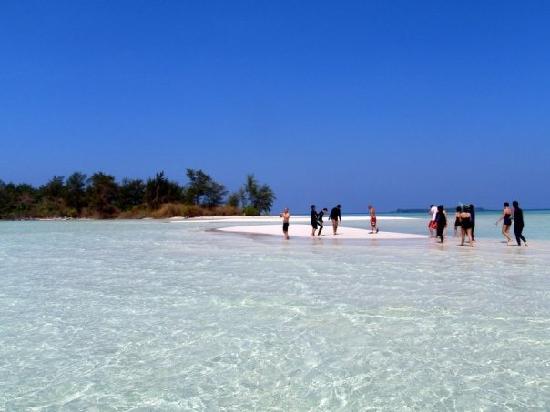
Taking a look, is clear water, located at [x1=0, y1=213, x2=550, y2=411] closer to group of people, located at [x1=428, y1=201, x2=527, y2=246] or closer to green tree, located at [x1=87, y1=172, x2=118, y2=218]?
group of people, located at [x1=428, y1=201, x2=527, y2=246]

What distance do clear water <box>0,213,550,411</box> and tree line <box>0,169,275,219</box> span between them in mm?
59472

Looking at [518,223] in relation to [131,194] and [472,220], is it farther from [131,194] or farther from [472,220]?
[131,194]

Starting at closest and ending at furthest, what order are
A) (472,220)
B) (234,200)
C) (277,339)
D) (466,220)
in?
(277,339) < (466,220) < (472,220) < (234,200)

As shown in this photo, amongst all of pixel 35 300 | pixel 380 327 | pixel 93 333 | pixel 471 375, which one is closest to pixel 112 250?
pixel 35 300

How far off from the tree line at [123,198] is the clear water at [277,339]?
59472mm

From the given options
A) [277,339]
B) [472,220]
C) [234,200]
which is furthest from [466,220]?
[234,200]

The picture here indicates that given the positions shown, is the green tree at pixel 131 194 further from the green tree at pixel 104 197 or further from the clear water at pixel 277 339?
the clear water at pixel 277 339

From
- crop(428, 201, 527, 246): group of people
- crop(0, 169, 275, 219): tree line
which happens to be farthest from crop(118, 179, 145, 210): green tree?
crop(428, 201, 527, 246): group of people

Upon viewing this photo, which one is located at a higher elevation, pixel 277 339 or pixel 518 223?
pixel 518 223

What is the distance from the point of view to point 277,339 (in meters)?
6.59

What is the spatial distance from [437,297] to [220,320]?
4201 millimetres

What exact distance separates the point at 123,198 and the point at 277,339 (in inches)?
3227

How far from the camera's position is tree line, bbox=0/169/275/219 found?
75.4 metres

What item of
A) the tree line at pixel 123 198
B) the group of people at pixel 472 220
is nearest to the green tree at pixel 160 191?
the tree line at pixel 123 198
